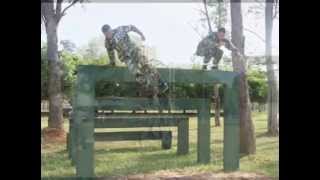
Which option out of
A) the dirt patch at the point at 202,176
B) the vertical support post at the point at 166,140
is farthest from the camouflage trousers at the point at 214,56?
the dirt patch at the point at 202,176

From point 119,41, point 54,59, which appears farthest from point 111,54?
point 54,59

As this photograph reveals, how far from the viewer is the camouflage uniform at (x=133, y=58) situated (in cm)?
166

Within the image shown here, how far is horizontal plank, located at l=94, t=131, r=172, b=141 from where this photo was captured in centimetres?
169

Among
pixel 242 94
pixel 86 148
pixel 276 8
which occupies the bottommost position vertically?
pixel 86 148

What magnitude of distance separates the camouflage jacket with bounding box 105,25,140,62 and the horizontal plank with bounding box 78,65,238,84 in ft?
0.20

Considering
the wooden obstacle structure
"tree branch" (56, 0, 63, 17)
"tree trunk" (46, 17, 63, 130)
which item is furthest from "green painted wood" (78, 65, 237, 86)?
"tree branch" (56, 0, 63, 17)

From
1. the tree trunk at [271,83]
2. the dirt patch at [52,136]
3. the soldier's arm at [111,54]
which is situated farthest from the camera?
the soldier's arm at [111,54]

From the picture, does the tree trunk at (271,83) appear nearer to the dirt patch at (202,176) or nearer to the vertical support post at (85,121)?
the dirt patch at (202,176)

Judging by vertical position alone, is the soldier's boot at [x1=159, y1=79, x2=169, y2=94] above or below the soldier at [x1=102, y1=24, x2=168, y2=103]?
below

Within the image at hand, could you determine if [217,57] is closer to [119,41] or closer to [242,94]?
[242,94]

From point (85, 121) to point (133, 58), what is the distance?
342 millimetres

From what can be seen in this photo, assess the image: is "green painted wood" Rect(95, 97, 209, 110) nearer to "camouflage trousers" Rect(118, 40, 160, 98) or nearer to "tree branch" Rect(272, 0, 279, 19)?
"camouflage trousers" Rect(118, 40, 160, 98)

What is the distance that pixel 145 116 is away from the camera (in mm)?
1724
